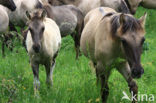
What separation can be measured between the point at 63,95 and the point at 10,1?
5440 millimetres

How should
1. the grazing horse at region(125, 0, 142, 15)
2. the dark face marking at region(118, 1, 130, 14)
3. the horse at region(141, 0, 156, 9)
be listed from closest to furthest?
1. the dark face marking at region(118, 1, 130, 14)
2. the grazing horse at region(125, 0, 142, 15)
3. the horse at region(141, 0, 156, 9)

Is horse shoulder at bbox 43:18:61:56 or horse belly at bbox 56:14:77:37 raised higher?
horse shoulder at bbox 43:18:61:56

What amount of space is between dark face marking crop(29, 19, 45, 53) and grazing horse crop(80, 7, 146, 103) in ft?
3.19

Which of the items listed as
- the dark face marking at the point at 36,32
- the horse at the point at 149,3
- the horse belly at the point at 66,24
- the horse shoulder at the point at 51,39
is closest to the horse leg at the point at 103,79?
the dark face marking at the point at 36,32

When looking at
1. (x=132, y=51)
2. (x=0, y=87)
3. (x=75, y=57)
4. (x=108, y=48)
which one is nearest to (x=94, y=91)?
(x=108, y=48)

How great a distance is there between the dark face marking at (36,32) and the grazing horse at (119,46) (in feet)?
3.19

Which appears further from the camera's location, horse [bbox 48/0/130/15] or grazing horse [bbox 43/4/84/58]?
horse [bbox 48/0/130/15]

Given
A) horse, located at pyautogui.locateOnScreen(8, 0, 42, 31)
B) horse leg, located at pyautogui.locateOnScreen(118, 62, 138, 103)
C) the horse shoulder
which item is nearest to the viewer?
horse leg, located at pyautogui.locateOnScreen(118, 62, 138, 103)

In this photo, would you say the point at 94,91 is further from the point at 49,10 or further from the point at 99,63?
the point at 49,10

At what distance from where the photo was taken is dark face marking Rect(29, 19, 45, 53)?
228 inches

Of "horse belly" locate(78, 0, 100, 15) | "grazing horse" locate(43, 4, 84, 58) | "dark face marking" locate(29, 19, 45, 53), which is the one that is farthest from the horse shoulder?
"horse belly" locate(78, 0, 100, 15)

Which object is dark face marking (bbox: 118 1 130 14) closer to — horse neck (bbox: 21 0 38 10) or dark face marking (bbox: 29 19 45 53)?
horse neck (bbox: 21 0 38 10)

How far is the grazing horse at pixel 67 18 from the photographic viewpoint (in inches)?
405

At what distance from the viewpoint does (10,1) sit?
9.68 meters
